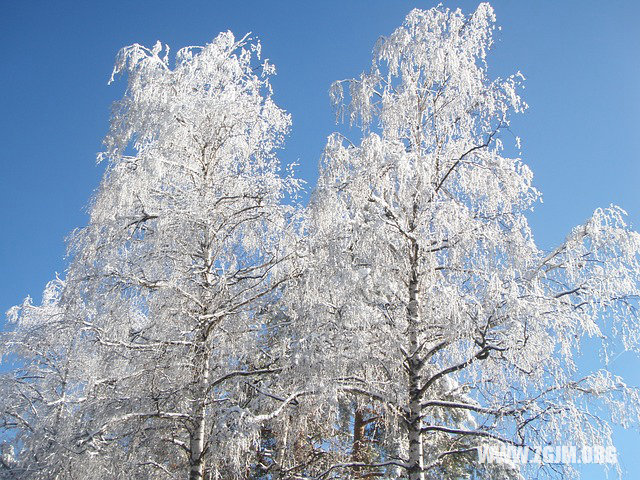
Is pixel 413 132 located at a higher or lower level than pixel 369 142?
higher

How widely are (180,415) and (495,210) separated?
16.7 ft

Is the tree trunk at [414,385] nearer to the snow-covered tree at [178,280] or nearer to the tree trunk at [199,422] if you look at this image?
the snow-covered tree at [178,280]

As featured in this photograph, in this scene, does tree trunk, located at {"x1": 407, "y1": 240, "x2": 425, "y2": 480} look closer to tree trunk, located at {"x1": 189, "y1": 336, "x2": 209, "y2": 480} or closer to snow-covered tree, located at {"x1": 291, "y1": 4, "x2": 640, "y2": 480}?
snow-covered tree, located at {"x1": 291, "y1": 4, "x2": 640, "y2": 480}

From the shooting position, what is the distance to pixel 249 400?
26.3 feet

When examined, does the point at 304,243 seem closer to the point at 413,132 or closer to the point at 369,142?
the point at 369,142

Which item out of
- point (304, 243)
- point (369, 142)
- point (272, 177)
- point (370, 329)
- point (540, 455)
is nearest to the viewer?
point (540, 455)

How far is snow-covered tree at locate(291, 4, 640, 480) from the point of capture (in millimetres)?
6598

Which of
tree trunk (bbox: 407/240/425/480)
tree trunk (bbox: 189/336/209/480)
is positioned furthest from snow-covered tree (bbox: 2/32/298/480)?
tree trunk (bbox: 407/240/425/480)

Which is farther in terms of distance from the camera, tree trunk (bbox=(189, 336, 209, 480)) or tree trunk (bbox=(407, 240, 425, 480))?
tree trunk (bbox=(189, 336, 209, 480))

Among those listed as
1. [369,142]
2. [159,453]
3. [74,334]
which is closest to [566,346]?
[369,142]

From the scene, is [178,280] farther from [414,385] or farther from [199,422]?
[414,385]

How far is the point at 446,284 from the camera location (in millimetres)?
7094

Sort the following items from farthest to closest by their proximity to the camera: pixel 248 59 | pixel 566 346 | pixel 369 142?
1. pixel 248 59
2. pixel 369 142
3. pixel 566 346

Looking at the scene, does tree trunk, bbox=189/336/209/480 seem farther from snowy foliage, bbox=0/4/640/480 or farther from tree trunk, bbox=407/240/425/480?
tree trunk, bbox=407/240/425/480
